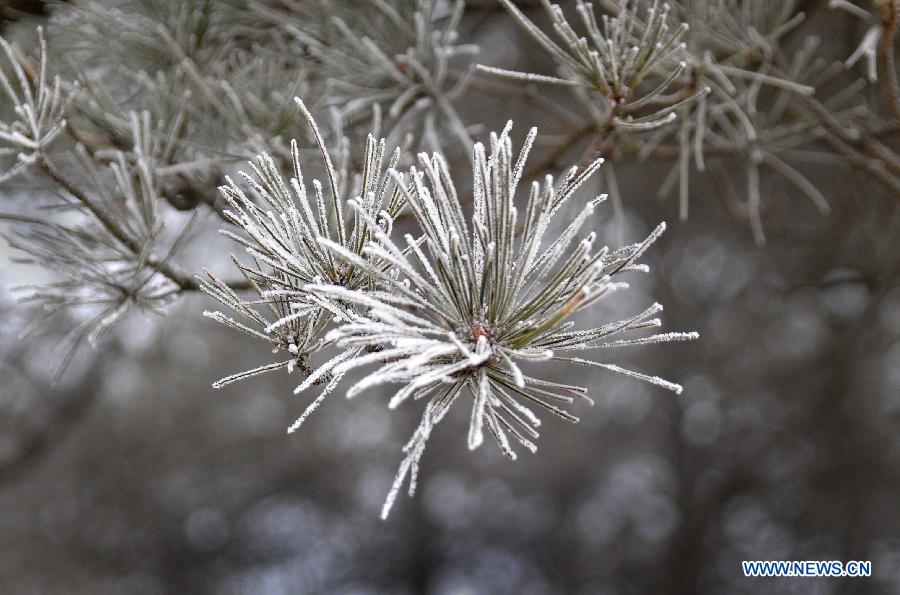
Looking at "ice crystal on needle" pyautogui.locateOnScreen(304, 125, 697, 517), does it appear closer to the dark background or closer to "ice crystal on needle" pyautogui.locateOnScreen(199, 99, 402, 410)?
"ice crystal on needle" pyautogui.locateOnScreen(199, 99, 402, 410)

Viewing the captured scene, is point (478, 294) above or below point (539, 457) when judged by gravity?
above

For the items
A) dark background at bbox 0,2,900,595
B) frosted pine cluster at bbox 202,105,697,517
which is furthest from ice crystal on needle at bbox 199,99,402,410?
dark background at bbox 0,2,900,595

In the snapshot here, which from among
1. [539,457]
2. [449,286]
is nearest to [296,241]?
[449,286]

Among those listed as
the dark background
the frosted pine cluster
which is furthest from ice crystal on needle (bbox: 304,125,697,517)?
the dark background

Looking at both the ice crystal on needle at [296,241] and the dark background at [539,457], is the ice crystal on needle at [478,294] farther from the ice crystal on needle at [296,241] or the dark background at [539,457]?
the dark background at [539,457]

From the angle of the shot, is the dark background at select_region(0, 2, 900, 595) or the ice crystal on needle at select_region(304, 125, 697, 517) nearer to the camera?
the ice crystal on needle at select_region(304, 125, 697, 517)

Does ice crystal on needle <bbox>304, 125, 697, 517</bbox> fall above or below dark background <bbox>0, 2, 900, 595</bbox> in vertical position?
above

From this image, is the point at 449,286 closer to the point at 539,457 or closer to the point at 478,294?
the point at 478,294

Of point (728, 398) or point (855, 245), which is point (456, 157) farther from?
point (728, 398)
